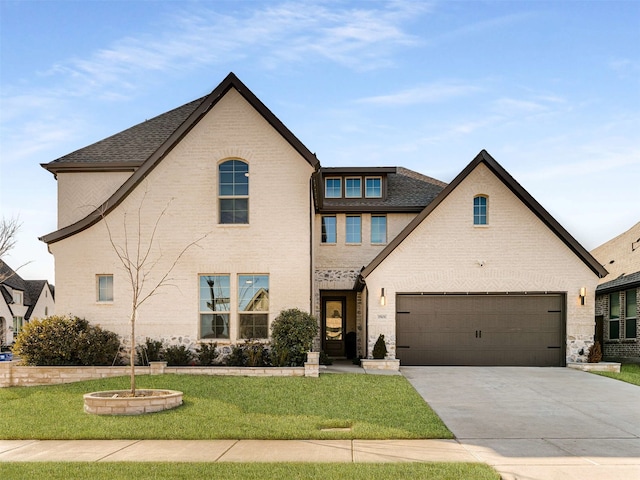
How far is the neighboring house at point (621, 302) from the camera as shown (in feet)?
70.7

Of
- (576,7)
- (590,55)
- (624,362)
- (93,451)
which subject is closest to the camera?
(93,451)

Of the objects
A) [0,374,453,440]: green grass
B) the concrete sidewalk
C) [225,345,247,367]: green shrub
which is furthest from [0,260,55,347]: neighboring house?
the concrete sidewalk

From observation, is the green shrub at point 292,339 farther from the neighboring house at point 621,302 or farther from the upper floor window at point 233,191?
the neighboring house at point 621,302

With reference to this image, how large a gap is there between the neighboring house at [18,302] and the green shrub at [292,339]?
29469mm

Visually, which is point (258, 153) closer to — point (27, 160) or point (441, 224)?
point (441, 224)

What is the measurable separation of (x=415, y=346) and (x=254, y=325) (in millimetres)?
5612

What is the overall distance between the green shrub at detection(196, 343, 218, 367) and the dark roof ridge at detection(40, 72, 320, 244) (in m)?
5.18

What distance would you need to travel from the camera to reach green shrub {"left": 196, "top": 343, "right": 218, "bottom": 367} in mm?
16094

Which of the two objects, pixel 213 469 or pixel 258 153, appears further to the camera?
pixel 258 153

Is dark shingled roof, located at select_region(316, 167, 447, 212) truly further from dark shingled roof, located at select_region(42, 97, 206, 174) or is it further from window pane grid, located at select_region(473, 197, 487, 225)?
dark shingled roof, located at select_region(42, 97, 206, 174)

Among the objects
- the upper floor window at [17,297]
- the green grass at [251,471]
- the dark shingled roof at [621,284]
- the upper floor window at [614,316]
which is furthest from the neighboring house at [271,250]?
the upper floor window at [17,297]

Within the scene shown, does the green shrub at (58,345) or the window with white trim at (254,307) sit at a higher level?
the window with white trim at (254,307)

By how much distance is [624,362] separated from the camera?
2145 centimetres

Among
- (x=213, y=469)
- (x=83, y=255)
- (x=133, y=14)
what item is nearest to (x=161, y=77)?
(x=133, y=14)
